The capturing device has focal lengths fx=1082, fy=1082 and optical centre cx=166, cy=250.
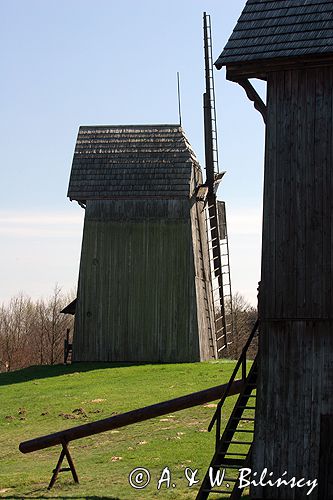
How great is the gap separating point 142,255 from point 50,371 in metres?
5.79

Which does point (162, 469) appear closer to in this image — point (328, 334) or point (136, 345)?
point (328, 334)

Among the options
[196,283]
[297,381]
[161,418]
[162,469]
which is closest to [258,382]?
[297,381]

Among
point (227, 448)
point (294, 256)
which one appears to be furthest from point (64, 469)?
point (294, 256)

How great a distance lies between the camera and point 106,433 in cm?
2656

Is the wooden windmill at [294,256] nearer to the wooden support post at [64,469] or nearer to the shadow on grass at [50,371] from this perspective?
the wooden support post at [64,469]

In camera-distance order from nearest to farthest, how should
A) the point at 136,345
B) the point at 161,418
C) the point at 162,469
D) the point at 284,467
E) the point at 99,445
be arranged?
the point at 284,467, the point at 162,469, the point at 99,445, the point at 161,418, the point at 136,345

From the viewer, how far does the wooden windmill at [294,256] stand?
17.1m

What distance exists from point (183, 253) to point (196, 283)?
128 centimetres

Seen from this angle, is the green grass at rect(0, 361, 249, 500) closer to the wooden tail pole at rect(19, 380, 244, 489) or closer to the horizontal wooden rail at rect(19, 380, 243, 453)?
the wooden tail pole at rect(19, 380, 244, 489)

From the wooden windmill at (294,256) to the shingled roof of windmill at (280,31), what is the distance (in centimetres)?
2

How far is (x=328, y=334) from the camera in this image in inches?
679

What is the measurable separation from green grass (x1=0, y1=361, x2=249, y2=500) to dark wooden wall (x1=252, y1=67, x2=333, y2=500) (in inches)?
97.8

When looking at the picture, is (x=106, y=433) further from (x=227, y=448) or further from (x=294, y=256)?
(x=294, y=256)

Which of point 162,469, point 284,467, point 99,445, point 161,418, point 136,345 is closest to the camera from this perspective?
point 284,467
